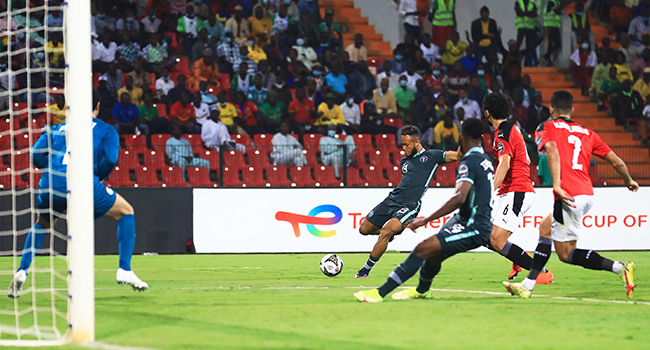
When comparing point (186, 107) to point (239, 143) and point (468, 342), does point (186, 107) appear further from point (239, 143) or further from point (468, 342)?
point (468, 342)

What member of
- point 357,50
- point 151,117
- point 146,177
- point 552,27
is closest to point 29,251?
point 146,177

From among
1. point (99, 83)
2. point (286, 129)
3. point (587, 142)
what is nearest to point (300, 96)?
point (286, 129)

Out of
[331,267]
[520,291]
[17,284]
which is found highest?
[17,284]

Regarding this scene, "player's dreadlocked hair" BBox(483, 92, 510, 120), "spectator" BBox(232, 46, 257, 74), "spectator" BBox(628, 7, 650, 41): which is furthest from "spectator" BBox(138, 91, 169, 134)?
"spectator" BBox(628, 7, 650, 41)

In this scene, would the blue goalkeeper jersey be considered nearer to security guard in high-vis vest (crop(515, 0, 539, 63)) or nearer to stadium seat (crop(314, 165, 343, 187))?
stadium seat (crop(314, 165, 343, 187))

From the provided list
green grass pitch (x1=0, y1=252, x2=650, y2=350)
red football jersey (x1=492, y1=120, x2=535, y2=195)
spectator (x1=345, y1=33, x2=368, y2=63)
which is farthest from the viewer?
spectator (x1=345, y1=33, x2=368, y2=63)

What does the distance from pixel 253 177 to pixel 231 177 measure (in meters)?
0.44

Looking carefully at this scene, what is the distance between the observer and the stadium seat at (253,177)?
1545 cm

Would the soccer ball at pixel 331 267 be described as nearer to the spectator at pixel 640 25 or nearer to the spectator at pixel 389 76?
the spectator at pixel 389 76

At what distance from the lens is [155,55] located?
1836 centimetres

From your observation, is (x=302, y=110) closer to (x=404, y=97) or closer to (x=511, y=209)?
(x=404, y=97)

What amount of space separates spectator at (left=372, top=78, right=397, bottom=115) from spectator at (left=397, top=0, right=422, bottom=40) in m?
3.13

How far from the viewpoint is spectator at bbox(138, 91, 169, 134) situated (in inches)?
644

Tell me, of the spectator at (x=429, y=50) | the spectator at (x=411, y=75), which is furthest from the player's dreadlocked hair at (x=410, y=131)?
the spectator at (x=429, y=50)
